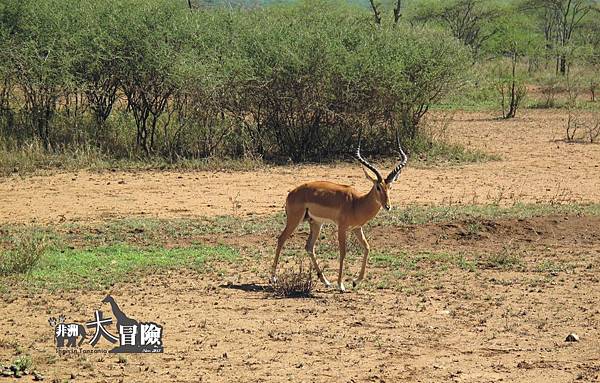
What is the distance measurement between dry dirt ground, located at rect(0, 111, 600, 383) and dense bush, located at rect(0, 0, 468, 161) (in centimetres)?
388

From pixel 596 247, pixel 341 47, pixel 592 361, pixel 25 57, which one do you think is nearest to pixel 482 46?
pixel 341 47

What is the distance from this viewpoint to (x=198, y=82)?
18.5 meters

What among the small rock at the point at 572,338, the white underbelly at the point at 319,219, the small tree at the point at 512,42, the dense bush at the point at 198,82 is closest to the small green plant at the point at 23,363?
the white underbelly at the point at 319,219

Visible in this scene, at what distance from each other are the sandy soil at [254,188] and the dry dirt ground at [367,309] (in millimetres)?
80

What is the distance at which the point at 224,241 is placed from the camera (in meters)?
11.9

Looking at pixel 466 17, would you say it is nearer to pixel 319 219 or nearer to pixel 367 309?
pixel 319 219

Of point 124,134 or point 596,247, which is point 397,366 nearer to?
point 596,247

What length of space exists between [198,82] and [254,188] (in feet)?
10.9

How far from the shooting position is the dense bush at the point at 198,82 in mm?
18531

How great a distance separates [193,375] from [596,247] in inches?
255

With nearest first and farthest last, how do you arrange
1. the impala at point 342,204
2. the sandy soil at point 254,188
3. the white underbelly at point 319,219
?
the impala at point 342,204
the white underbelly at point 319,219
the sandy soil at point 254,188

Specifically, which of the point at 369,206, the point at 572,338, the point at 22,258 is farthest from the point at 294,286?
the point at 22,258

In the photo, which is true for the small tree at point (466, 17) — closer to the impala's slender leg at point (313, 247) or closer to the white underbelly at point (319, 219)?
the impala's slender leg at point (313, 247)

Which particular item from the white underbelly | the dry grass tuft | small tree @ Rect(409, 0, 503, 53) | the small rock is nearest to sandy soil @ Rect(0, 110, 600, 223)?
the white underbelly
